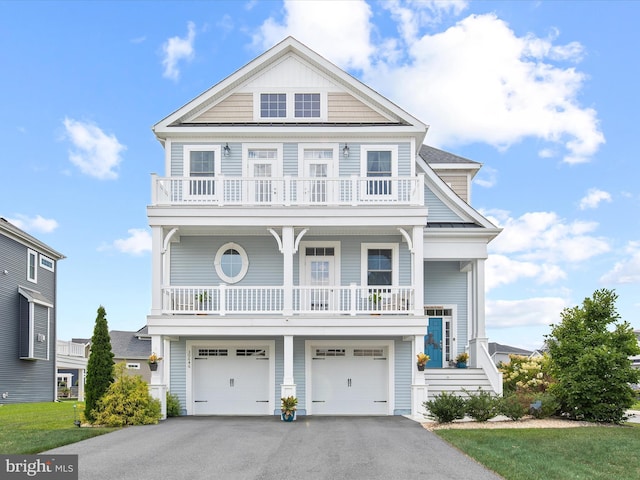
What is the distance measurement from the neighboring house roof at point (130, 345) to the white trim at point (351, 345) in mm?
26148

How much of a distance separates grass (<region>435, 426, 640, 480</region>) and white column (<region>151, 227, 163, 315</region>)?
850 cm

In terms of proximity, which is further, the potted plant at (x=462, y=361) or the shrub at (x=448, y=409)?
the potted plant at (x=462, y=361)

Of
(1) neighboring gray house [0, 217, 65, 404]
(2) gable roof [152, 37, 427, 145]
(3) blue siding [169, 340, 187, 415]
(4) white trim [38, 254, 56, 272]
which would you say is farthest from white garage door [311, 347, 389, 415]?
(4) white trim [38, 254, 56, 272]

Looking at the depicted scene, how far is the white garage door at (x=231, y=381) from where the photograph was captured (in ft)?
67.6

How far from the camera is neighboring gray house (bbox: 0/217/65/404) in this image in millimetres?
30359

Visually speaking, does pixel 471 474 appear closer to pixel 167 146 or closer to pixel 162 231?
pixel 162 231

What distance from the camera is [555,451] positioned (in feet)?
41.5

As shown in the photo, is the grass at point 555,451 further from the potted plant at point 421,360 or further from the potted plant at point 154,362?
the potted plant at point 154,362

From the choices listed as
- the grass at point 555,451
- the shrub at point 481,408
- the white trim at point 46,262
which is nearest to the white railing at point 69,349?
the white trim at point 46,262

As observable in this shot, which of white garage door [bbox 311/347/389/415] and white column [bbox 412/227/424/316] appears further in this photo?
white garage door [bbox 311/347/389/415]

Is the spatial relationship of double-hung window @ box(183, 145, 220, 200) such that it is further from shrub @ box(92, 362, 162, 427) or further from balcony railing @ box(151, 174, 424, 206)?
shrub @ box(92, 362, 162, 427)

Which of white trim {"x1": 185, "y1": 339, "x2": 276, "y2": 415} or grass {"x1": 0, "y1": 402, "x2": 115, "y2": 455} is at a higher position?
white trim {"x1": 185, "y1": 339, "x2": 276, "y2": 415}

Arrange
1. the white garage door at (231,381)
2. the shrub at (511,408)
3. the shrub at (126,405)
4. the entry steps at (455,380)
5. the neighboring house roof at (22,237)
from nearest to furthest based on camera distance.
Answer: the shrub at (511,408), the shrub at (126,405), the entry steps at (455,380), the white garage door at (231,381), the neighboring house roof at (22,237)

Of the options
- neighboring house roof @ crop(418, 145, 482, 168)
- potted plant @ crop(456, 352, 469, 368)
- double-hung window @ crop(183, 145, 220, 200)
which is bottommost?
potted plant @ crop(456, 352, 469, 368)
